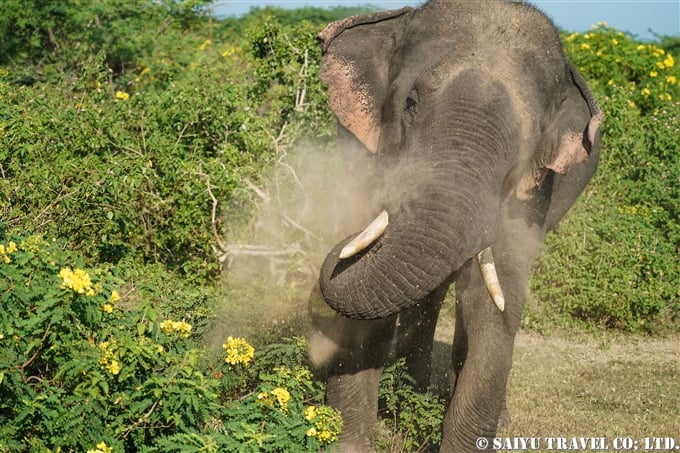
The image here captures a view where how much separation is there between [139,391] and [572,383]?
5.07m

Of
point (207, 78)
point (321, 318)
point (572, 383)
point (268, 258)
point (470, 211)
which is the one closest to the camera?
point (470, 211)

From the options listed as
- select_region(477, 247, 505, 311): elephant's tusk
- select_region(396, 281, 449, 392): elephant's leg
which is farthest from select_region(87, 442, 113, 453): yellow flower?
select_region(396, 281, 449, 392): elephant's leg

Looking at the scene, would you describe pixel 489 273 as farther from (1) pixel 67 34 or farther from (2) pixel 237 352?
(1) pixel 67 34

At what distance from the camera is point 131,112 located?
887cm

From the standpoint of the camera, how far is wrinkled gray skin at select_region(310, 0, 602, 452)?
17.3ft

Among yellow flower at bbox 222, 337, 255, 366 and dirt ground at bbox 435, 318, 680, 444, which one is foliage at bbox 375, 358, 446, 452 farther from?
Answer: yellow flower at bbox 222, 337, 255, 366

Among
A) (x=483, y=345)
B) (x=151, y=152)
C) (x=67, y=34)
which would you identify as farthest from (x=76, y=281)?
(x=67, y=34)

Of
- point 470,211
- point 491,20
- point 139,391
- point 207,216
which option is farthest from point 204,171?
point 139,391

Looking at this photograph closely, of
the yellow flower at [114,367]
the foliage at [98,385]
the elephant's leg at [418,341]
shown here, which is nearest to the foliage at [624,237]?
the elephant's leg at [418,341]

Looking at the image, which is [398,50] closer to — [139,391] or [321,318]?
[321,318]

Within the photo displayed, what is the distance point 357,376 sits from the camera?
253 inches

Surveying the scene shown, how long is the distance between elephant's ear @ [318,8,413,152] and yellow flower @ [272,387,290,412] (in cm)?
221

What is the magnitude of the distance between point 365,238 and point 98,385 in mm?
1714

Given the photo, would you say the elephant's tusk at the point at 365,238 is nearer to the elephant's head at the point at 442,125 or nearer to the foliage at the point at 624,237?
the elephant's head at the point at 442,125
